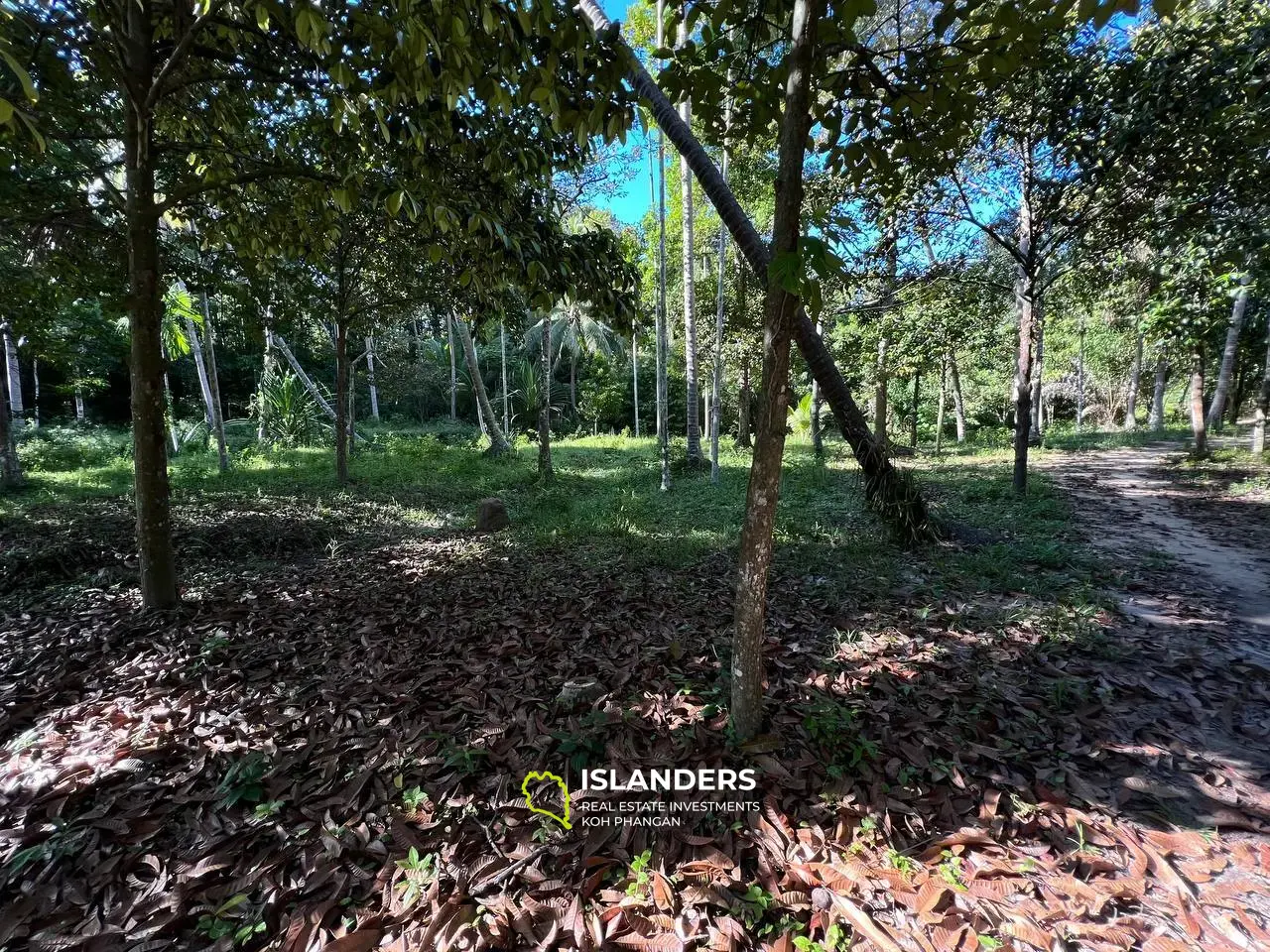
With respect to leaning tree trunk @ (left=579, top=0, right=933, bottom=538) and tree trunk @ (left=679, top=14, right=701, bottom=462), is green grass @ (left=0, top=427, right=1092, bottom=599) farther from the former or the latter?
tree trunk @ (left=679, top=14, right=701, bottom=462)

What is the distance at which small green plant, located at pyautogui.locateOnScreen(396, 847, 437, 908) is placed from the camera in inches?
72.3

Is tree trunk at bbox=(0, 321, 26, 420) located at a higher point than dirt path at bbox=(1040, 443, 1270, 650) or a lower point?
higher

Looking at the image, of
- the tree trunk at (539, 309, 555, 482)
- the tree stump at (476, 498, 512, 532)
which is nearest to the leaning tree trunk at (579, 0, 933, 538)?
the tree stump at (476, 498, 512, 532)

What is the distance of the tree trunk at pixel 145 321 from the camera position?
132 inches

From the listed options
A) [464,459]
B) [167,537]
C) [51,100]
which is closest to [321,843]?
[167,537]

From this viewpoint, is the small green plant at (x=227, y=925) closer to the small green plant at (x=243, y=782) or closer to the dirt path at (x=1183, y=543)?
the small green plant at (x=243, y=782)

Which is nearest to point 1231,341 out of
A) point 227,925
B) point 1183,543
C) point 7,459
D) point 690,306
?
point 1183,543

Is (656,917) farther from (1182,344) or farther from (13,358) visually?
(13,358)

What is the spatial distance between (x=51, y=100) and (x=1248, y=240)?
11621 millimetres

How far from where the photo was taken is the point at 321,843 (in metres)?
2.04

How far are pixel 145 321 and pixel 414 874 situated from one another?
3933mm

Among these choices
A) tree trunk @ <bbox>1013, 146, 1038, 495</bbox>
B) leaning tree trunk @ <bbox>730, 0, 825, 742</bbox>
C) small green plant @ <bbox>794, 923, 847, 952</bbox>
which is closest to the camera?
small green plant @ <bbox>794, 923, 847, 952</bbox>

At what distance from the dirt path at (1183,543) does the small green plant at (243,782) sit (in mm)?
5404

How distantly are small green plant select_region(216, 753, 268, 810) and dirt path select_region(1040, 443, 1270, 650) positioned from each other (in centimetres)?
540
